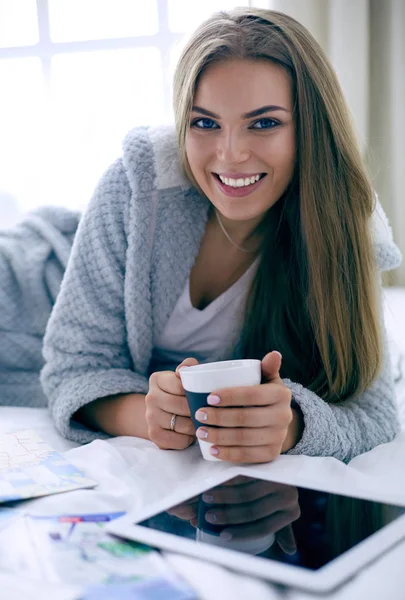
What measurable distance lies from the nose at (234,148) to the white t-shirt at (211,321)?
0.22m

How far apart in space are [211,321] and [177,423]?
35 cm

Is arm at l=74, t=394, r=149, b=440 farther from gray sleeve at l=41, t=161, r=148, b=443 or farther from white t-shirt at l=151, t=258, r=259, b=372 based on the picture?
white t-shirt at l=151, t=258, r=259, b=372

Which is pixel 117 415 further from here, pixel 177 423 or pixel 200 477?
pixel 200 477

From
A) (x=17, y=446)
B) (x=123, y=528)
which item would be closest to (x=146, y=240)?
(x=17, y=446)

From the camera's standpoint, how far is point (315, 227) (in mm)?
1151

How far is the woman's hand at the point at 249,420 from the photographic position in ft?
2.73

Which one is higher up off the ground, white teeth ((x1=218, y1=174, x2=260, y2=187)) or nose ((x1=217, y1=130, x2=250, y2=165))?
nose ((x1=217, y1=130, x2=250, y2=165))

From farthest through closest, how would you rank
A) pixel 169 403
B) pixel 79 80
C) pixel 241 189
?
pixel 79 80 → pixel 241 189 → pixel 169 403

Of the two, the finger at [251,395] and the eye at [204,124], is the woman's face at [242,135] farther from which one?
the finger at [251,395]

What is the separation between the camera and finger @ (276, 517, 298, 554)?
1.95ft

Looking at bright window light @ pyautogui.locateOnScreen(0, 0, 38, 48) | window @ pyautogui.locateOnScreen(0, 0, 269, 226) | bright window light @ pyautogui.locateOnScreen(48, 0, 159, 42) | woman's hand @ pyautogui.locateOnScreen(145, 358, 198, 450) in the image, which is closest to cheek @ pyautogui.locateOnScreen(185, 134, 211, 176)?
woman's hand @ pyautogui.locateOnScreen(145, 358, 198, 450)

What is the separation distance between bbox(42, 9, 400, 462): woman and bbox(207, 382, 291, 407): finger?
119mm

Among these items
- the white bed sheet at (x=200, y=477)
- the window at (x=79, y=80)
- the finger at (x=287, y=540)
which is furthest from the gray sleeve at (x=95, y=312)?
the window at (x=79, y=80)

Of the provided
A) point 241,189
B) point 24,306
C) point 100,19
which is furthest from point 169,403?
point 100,19
